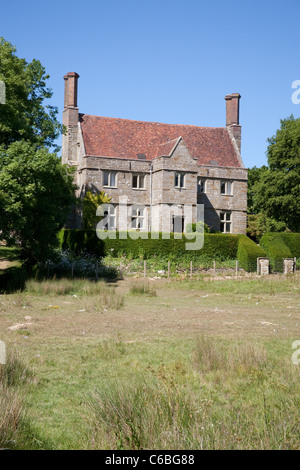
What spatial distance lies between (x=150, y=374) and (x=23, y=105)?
20053 mm

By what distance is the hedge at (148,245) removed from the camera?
106ft

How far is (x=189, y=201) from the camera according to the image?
4050 centimetres

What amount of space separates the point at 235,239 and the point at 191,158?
8.76 metres

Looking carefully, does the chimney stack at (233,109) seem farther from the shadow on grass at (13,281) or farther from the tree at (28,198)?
the shadow on grass at (13,281)

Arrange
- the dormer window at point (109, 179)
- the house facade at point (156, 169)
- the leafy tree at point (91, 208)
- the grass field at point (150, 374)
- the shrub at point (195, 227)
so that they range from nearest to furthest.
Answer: the grass field at point (150, 374) < the shrub at point (195, 227) < the leafy tree at point (91, 208) < the house facade at point (156, 169) < the dormer window at point (109, 179)

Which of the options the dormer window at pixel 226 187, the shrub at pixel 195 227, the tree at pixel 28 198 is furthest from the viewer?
the dormer window at pixel 226 187

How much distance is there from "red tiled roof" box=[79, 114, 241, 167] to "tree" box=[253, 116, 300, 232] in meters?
3.43

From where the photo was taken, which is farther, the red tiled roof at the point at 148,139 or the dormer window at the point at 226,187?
the dormer window at the point at 226,187

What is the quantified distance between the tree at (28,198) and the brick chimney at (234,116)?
27.0 meters

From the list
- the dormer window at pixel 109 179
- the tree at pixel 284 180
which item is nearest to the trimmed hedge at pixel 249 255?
the tree at pixel 284 180

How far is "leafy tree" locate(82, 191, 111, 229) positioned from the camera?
126ft

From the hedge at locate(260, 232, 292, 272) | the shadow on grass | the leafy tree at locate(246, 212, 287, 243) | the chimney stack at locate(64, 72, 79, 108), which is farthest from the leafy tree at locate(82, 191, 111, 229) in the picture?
the leafy tree at locate(246, 212, 287, 243)

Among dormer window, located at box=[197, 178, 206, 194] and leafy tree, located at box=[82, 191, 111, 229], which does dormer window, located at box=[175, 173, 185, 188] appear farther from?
leafy tree, located at box=[82, 191, 111, 229]
